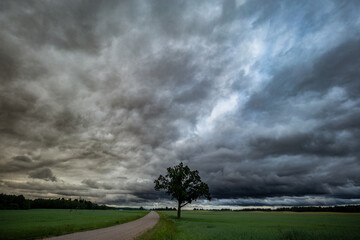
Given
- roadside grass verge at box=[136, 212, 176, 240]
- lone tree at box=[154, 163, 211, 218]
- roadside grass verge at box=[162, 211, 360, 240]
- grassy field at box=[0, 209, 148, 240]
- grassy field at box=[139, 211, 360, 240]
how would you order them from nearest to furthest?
roadside grass verge at box=[162, 211, 360, 240], grassy field at box=[139, 211, 360, 240], roadside grass verge at box=[136, 212, 176, 240], grassy field at box=[0, 209, 148, 240], lone tree at box=[154, 163, 211, 218]

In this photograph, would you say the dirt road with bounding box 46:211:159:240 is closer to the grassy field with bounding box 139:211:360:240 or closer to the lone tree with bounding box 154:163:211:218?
the grassy field with bounding box 139:211:360:240

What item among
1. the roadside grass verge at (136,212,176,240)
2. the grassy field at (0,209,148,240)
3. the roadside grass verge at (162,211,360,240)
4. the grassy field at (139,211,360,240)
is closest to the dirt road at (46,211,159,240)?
the roadside grass verge at (136,212,176,240)

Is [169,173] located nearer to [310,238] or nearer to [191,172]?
[191,172]

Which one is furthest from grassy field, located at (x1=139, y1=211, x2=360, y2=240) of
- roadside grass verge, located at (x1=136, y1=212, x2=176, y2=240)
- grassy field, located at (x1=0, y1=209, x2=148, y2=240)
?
grassy field, located at (x1=0, y1=209, x2=148, y2=240)

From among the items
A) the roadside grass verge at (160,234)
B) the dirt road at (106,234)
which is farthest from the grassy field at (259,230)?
the dirt road at (106,234)

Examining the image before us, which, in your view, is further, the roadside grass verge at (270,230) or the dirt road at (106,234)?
the dirt road at (106,234)

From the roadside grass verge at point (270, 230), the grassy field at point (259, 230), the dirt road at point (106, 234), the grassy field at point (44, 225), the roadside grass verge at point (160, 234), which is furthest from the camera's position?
the grassy field at point (44, 225)

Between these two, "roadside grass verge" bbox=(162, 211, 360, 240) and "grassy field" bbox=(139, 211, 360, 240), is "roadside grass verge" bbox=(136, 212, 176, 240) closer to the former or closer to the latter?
"grassy field" bbox=(139, 211, 360, 240)

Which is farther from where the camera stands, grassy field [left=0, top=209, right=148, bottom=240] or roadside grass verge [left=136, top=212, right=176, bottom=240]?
grassy field [left=0, top=209, right=148, bottom=240]

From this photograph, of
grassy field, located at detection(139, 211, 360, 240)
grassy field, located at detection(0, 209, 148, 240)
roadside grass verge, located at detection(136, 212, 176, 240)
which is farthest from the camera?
grassy field, located at detection(0, 209, 148, 240)

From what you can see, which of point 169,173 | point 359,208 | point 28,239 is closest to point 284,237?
point 28,239

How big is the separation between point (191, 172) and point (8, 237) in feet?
155

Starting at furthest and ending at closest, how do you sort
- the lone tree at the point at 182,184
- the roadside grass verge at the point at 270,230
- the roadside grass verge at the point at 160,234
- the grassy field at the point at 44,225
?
the lone tree at the point at 182,184 < the grassy field at the point at 44,225 < the roadside grass verge at the point at 160,234 < the roadside grass verge at the point at 270,230

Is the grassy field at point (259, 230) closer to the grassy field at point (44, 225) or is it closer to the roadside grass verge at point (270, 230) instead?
the roadside grass verge at point (270, 230)
